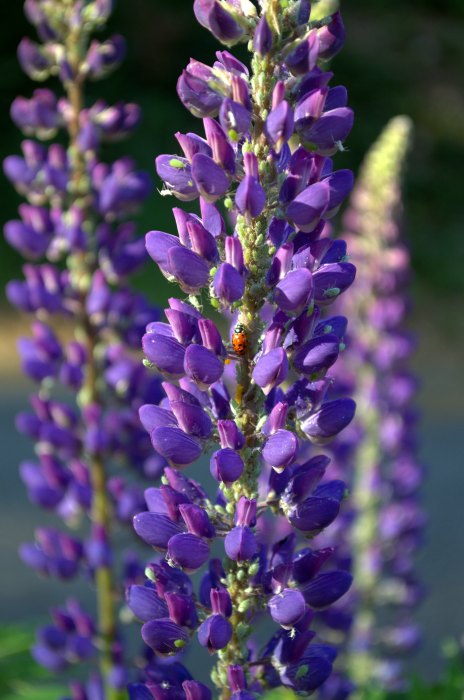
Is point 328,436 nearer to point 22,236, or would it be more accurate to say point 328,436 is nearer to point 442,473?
point 22,236

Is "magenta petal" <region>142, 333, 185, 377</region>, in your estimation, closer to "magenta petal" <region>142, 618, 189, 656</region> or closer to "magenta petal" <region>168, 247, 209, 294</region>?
"magenta petal" <region>168, 247, 209, 294</region>

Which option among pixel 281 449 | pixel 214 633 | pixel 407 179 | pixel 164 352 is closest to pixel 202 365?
pixel 164 352

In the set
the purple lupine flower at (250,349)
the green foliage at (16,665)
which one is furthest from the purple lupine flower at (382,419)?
the purple lupine flower at (250,349)

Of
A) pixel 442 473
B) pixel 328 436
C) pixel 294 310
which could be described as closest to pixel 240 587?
pixel 328 436

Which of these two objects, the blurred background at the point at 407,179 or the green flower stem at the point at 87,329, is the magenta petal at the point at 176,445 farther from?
the blurred background at the point at 407,179

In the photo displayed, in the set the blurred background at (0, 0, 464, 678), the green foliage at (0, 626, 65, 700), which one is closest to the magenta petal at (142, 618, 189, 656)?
the green foliage at (0, 626, 65, 700)
